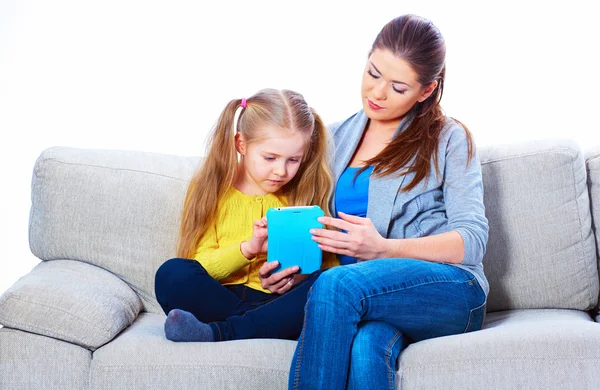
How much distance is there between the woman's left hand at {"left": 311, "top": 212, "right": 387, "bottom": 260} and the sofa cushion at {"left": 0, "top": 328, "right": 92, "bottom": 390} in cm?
71

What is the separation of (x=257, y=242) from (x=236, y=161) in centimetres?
30

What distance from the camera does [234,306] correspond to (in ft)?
7.02

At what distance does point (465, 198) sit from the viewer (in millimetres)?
2141

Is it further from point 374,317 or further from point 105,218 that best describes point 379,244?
point 105,218

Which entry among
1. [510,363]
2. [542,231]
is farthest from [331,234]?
[542,231]

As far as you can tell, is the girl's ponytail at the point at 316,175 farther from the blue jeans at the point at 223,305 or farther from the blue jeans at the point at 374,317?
the blue jeans at the point at 374,317

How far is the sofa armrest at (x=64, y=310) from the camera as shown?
6.49ft

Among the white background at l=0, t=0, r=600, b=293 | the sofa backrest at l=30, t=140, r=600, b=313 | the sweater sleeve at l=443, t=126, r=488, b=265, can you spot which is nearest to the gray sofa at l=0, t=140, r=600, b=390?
the sofa backrest at l=30, t=140, r=600, b=313

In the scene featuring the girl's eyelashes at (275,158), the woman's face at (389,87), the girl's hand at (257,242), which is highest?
the woman's face at (389,87)

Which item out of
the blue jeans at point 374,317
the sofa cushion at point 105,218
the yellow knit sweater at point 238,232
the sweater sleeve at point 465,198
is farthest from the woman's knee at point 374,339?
the sofa cushion at point 105,218

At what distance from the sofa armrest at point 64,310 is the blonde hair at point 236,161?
0.98 ft

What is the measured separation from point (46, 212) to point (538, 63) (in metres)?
2.05

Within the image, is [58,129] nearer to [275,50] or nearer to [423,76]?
[275,50]

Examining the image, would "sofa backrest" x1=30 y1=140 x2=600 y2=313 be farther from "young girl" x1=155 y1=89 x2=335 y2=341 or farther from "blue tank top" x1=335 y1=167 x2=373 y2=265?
"blue tank top" x1=335 y1=167 x2=373 y2=265
